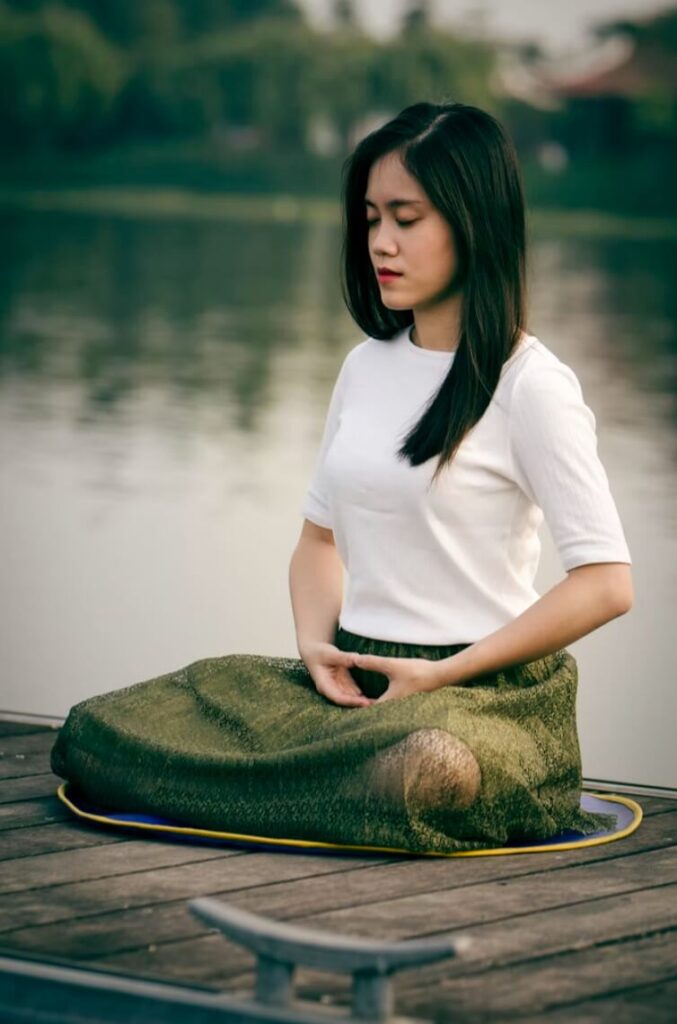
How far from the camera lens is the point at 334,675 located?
273cm

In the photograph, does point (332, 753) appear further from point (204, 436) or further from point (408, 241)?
point (204, 436)

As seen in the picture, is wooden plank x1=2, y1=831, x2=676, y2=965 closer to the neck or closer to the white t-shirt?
the white t-shirt

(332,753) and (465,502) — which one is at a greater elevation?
(465,502)

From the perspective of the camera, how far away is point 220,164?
670 cm

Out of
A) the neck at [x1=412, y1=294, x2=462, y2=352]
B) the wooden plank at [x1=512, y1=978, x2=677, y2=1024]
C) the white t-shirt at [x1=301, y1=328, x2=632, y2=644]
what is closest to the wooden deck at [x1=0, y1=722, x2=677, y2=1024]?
the wooden plank at [x1=512, y1=978, x2=677, y2=1024]

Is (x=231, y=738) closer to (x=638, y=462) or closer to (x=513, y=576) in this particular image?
(x=513, y=576)

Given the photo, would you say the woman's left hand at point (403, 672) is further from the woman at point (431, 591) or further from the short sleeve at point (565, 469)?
the short sleeve at point (565, 469)

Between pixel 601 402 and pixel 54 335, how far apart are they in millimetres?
2041

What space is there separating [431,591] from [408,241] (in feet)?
1.47

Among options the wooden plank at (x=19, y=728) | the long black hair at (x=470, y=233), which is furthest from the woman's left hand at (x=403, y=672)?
the wooden plank at (x=19, y=728)

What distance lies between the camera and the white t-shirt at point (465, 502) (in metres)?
2.54

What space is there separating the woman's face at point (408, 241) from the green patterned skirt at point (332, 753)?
46 centimetres

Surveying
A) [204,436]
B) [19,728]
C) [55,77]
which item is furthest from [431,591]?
[55,77]

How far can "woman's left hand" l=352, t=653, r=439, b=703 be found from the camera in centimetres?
259
